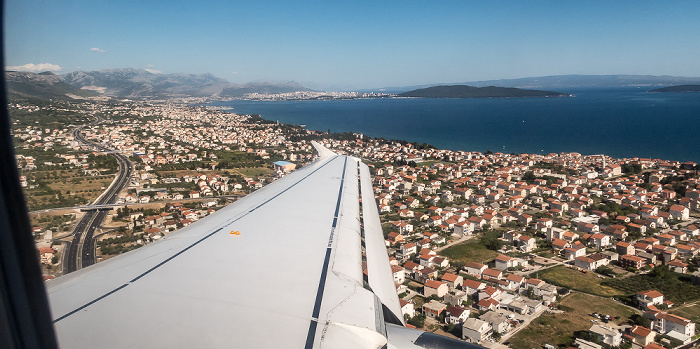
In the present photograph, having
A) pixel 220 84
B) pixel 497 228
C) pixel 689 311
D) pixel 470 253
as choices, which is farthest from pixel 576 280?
pixel 220 84

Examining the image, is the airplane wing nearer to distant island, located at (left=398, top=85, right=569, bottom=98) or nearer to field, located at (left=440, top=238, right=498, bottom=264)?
field, located at (left=440, top=238, right=498, bottom=264)

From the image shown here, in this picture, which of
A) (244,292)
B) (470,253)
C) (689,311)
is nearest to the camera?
(244,292)

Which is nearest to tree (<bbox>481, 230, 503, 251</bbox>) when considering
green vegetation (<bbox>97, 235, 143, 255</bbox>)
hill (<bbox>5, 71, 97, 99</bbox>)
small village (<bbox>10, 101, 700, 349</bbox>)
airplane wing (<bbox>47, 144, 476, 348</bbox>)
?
small village (<bbox>10, 101, 700, 349</bbox>)

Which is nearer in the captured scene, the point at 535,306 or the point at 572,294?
the point at 535,306

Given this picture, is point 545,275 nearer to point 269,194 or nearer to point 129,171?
point 269,194

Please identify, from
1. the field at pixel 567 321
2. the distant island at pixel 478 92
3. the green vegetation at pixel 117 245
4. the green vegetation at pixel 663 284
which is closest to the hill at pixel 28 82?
the green vegetation at pixel 117 245

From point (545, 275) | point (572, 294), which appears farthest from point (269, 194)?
point (545, 275)

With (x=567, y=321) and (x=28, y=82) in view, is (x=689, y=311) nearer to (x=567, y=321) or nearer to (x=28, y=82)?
(x=567, y=321)
